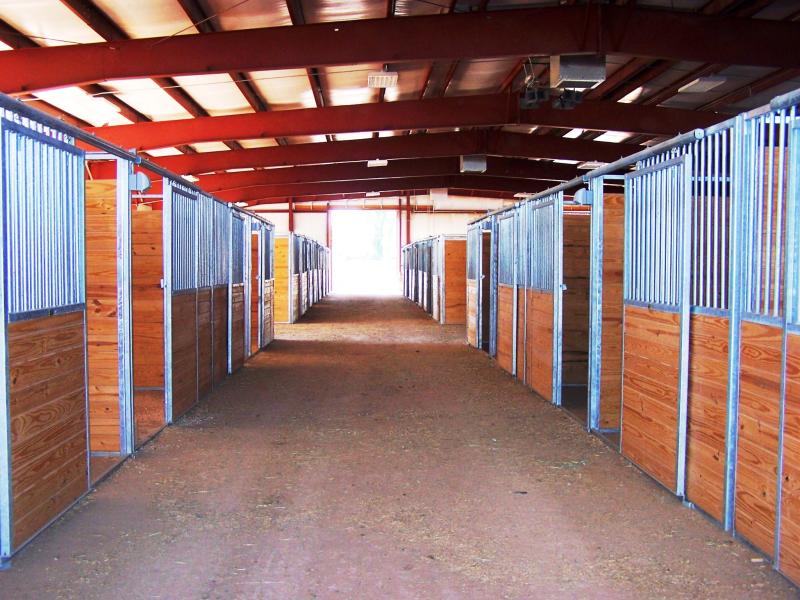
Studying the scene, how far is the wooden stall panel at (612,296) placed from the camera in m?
6.04

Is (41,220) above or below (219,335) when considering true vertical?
above

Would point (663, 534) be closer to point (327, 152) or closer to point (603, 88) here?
point (603, 88)

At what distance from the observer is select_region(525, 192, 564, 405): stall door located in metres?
7.25

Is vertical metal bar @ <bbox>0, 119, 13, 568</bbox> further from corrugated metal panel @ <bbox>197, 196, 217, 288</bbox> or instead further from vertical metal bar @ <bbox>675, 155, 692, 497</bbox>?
corrugated metal panel @ <bbox>197, 196, 217, 288</bbox>

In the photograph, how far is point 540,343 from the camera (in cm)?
793

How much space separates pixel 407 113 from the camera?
1231 cm

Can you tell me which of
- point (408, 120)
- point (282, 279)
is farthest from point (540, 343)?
point (282, 279)

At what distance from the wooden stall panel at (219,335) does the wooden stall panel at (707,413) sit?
5346 millimetres

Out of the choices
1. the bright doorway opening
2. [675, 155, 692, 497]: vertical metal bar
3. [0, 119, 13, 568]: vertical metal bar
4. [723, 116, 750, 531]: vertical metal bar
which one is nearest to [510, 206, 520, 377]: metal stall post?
[675, 155, 692, 497]: vertical metal bar

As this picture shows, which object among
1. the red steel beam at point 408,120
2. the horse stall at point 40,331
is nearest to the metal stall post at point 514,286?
the red steel beam at point 408,120

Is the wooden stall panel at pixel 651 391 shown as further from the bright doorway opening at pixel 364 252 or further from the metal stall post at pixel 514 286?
the bright doorway opening at pixel 364 252

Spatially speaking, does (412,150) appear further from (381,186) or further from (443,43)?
(381,186)

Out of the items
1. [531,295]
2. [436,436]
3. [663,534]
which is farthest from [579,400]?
[663,534]

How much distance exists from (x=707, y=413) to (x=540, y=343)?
3837 mm
